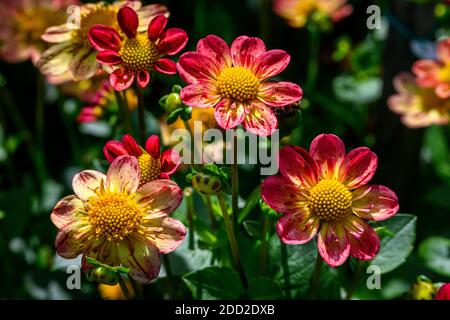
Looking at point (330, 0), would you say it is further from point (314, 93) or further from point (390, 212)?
point (390, 212)

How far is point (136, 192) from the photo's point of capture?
932 millimetres

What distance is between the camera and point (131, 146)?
0.93 metres

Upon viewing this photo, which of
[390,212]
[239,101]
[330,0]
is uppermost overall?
[330,0]

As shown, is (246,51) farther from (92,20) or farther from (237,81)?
(92,20)

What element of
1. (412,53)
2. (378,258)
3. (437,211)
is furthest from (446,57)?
(378,258)

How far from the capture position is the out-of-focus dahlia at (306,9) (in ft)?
5.52

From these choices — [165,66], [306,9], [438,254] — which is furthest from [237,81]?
[306,9]

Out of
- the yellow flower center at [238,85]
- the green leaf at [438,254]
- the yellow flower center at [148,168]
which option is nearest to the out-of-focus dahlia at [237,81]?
the yellow flower center at [238,85]

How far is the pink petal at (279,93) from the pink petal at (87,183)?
250 mm

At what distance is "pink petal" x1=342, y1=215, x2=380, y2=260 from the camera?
90 cm

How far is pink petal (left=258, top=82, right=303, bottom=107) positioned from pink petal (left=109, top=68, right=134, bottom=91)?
18 cm

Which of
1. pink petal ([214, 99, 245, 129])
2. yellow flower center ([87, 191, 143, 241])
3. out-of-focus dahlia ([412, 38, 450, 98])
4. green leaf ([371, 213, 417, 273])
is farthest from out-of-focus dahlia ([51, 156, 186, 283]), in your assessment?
out-of-focus dahlia ([412, 38, 450, 98])

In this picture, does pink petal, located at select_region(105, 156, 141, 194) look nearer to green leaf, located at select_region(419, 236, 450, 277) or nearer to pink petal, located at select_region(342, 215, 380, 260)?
pink petal, located at select_region(342, 215, 380, 260)

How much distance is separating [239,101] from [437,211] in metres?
0.82
